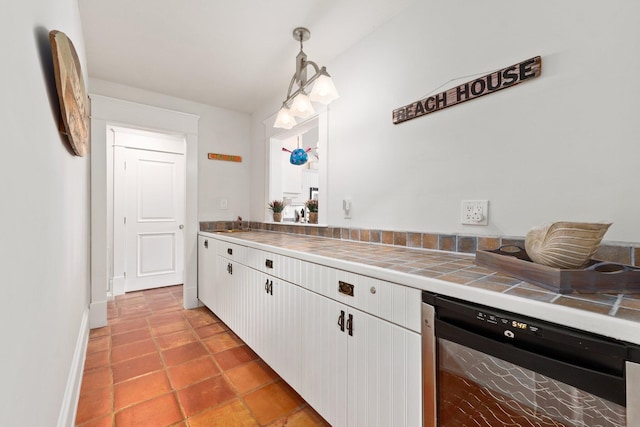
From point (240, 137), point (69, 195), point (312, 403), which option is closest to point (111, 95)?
point (240, 137)

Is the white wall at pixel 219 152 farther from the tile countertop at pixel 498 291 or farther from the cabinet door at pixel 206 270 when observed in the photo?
the tile countertop at pixel 498 291

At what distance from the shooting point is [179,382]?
174 cm

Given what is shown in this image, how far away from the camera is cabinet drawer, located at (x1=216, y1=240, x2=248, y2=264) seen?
2094mm

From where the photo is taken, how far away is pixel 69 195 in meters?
1.48

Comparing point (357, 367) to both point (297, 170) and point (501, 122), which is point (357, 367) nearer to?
point (501, 122)

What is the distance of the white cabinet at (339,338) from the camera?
958 millimetres

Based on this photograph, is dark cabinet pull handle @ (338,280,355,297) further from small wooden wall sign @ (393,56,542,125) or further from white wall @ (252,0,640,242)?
small wooden wall sign @ (393,56,542,125)

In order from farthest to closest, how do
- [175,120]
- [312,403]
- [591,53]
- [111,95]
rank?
[175,120], [111,95], [312,403], [591,53]

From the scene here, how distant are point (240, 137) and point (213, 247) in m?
1.51

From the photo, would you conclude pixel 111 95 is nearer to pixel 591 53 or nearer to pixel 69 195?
pixel 69 195

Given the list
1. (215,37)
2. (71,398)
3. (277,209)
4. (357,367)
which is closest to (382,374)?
(357,367)

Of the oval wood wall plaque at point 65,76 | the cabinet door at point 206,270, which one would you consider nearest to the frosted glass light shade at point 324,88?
the oval wood wall plaque at point 65,76

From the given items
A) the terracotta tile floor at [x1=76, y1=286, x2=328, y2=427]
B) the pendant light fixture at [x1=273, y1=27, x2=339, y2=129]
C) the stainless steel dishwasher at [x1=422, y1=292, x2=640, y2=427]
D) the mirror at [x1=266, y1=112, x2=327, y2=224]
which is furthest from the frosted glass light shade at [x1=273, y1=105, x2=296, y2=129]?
the terracotta tile floor at [x1=76, y1=286, x2=328, y2=427]

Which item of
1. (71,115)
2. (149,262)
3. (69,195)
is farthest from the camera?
(149,262)
